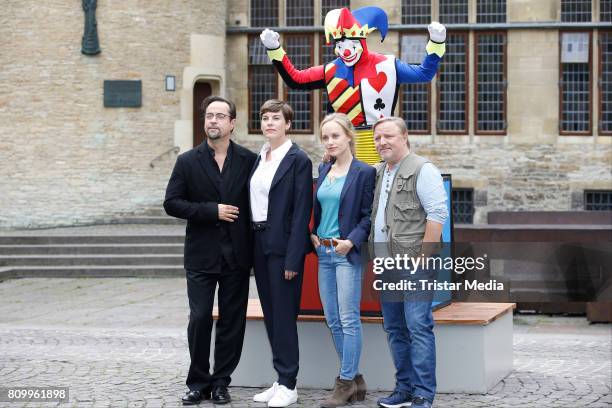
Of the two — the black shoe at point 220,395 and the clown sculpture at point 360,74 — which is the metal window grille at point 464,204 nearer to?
the clown sculpture at point 360,74

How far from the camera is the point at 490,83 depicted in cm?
2497

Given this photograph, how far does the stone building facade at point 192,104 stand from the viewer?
22.4 meters

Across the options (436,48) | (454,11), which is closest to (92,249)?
(454,11)

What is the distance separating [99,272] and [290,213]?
37.6ft

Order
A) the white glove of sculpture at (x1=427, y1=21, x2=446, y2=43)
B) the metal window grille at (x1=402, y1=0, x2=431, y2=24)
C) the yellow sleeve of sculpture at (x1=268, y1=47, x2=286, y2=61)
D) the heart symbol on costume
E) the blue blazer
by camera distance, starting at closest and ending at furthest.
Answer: the blue blazer
the white glove of sculpture at (x1=427, y1=21, x2=446, y2=43)
the heart symbol on costume
the yellow sleeve of sculpture at (x1=268, y1=47, x2=286, y2=61)
the metal window grille at (x1=402, y1=0, x2=431, y2=24)

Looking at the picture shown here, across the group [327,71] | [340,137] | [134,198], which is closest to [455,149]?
[134,198]

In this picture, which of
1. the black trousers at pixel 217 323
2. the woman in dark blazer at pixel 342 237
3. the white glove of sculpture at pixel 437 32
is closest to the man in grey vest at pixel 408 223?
the woman in dark blazer at pixel 342 237

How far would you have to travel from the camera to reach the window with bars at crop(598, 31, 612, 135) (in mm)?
24641

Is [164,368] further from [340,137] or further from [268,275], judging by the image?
[340,137]

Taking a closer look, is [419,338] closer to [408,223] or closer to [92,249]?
[408,223]

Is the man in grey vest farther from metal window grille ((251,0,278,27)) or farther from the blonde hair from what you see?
metal window grille ((251,0,278,27))

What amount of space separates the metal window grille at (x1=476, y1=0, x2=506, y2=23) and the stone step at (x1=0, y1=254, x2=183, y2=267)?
9097 millimetres

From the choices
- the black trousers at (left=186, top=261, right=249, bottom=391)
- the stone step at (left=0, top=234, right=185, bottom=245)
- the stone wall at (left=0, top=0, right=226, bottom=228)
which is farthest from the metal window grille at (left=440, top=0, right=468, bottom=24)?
the black trousers at (left=186, top=261, right=249, bottom=391)

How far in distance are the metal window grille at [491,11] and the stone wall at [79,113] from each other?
6.28 m
